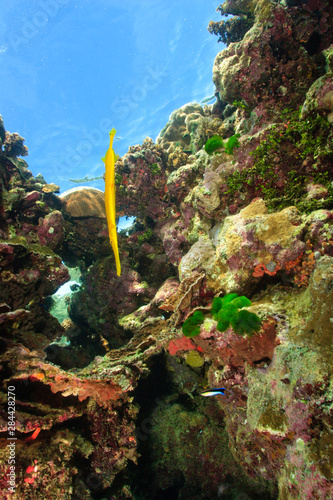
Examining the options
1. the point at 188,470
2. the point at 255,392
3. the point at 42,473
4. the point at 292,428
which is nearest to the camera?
the point at 292,428

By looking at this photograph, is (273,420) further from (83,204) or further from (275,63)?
(83,204)

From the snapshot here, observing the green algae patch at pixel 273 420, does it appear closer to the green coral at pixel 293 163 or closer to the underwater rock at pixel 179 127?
the green coral at pixel 293 163

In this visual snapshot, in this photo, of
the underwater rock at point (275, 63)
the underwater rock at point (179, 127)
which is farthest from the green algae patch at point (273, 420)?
the underwater rock at point (179, 127)

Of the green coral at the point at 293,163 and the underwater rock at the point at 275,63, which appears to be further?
the underwater rock at the point at 275,63

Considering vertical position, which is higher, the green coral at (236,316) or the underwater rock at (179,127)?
the underwater rock at (179,127)

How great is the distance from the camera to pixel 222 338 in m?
3.30

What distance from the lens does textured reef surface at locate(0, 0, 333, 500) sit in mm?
2387

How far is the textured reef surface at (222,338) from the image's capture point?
7.83 feet

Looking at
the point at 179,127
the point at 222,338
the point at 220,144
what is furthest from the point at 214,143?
the point at 179,127

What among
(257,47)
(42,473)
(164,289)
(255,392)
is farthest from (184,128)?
Result: (42,473)

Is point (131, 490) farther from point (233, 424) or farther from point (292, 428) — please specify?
point (292, 428)

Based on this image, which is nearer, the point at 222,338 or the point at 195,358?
the point at 222,338

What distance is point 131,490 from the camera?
3.92m

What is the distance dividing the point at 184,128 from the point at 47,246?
29.9 ft
